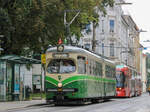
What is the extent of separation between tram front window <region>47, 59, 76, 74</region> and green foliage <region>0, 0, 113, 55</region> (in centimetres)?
803

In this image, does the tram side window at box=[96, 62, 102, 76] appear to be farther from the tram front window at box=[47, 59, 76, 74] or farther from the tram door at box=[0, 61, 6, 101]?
the tram door at box=[0, 61, 6, 101]

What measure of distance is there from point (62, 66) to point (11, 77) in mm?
5702

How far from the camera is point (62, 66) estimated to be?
24.4 metres

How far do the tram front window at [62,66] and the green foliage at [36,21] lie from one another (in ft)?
26.3

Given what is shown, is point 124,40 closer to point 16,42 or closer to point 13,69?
point 16,42

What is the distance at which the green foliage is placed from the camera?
32.0 m

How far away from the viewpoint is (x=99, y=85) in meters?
29.4

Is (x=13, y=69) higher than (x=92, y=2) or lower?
lower

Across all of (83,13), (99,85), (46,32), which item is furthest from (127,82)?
(99,85)

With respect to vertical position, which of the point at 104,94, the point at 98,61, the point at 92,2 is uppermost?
the point at 92,2

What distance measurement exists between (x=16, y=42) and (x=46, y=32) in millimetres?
2946

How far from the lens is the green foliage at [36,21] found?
3197 centimetres

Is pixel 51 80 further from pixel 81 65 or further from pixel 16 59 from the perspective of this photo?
pixel 16 59

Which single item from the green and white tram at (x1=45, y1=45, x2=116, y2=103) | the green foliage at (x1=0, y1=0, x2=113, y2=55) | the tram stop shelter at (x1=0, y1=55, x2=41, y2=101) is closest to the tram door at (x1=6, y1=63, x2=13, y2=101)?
the tram stop shelter at (x1=0, y1=55, x2=41, y2=101)
